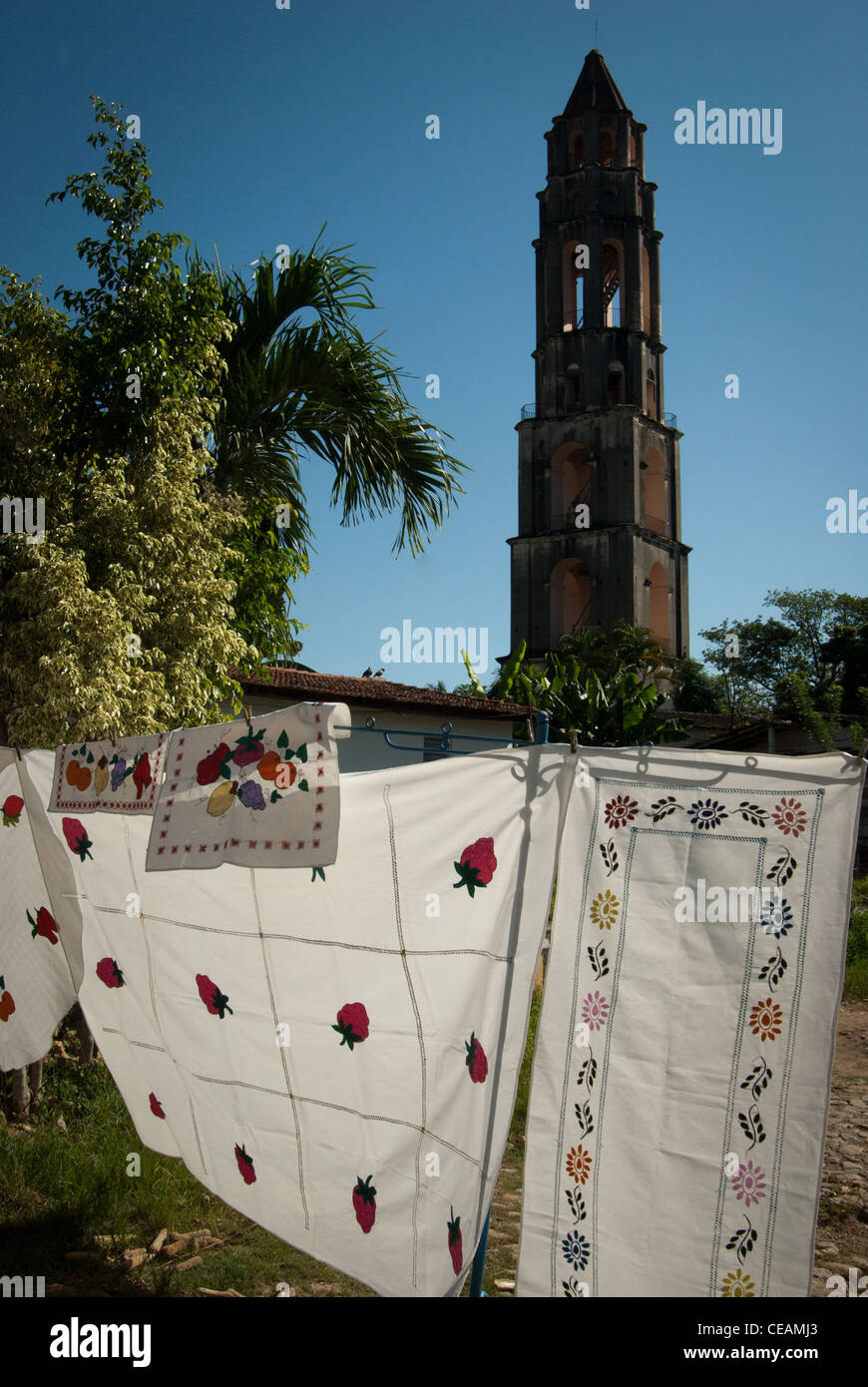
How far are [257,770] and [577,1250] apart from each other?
1.68m

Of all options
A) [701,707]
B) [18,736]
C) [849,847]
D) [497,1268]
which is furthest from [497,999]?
[701,707]

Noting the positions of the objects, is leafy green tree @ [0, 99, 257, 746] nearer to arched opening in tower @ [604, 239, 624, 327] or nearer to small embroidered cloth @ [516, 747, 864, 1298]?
small embroidered cloth @ [516, 747, 864, 1298]

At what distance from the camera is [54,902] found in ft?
14.1

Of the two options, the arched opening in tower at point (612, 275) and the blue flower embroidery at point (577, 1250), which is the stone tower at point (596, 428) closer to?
the arched opening in tower at point (612, 275)

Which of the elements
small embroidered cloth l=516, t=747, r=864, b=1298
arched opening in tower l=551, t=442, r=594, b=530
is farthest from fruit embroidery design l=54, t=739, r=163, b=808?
arched opening in tower l=551, t=442, r=594, b=530

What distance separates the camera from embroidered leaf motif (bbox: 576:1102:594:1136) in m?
2.74

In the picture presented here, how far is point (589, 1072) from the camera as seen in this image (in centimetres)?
274

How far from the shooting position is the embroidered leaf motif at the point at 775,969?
2.56 meters

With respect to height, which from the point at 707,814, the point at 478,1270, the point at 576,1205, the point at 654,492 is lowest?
the point at 478,1270

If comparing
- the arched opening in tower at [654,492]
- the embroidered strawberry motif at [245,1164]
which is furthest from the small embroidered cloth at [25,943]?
the arched opening in tower at [654,492]

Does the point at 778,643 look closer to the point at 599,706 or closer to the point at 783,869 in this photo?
the point at 599,706

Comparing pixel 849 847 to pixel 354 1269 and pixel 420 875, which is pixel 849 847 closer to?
pixel 420 875

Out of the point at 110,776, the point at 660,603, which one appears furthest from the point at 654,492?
the point at 110,776
